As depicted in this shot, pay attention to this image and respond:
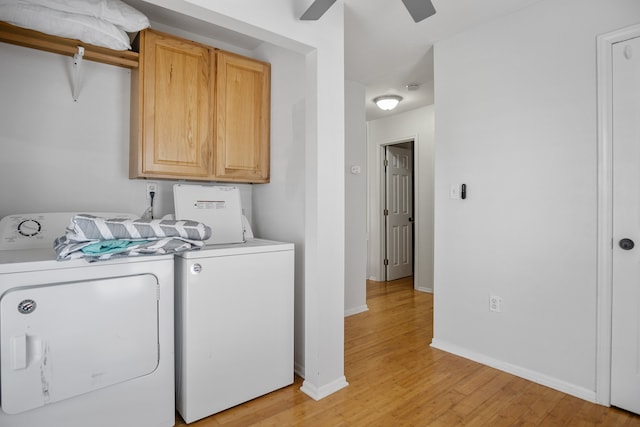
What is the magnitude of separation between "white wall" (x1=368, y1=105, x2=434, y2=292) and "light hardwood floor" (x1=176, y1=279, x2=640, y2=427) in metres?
2.09

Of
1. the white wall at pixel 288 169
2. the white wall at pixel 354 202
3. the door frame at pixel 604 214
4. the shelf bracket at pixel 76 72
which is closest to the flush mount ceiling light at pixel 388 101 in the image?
the white wall at pixel 354 202

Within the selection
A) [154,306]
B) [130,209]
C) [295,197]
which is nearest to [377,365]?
[295,197]

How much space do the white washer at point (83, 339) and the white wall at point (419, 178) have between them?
3701mm

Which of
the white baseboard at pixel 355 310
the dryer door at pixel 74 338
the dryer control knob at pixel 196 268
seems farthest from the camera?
the white baseboard at pixel 355 310

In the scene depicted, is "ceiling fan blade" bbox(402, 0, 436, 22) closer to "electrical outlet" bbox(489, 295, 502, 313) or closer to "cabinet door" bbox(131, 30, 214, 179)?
"cabinet door" bbox(131, 30, 214, 179)

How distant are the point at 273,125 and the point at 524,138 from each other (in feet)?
5.81

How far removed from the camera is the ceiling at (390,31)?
2246 millimetres

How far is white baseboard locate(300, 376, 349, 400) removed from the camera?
2064 millimetres

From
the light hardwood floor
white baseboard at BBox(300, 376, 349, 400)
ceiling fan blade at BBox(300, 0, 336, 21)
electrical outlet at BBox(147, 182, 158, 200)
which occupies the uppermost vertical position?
ceiling fan blade at BBox(300, 0, 336, 21)

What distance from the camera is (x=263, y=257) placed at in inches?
81.7

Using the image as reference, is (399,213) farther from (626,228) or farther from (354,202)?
(626,228)

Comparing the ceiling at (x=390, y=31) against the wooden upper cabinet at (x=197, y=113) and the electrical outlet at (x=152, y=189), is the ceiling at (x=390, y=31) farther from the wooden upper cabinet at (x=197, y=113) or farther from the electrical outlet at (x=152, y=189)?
the electrical outlet at (x=152, y=189)

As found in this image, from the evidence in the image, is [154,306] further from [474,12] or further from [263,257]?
[474,12]

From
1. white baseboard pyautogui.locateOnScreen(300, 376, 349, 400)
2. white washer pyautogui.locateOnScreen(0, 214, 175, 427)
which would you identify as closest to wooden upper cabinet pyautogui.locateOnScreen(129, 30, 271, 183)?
white washer pyautogui.locateOnScreen(0, 214, 175, 427)
